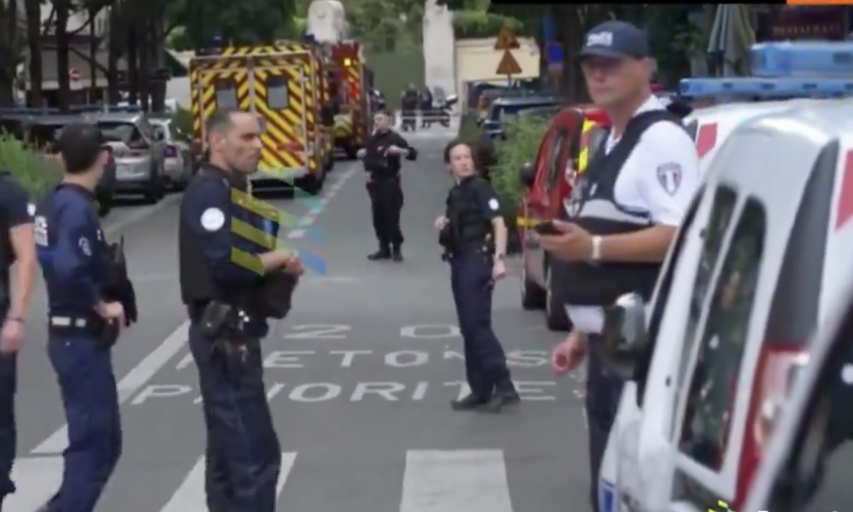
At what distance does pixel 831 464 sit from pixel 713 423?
513 millimetres

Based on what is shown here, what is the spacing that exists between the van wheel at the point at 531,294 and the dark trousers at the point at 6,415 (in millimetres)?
9269

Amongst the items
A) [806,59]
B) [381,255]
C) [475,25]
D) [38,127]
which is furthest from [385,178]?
[475,25]

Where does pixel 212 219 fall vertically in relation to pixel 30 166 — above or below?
above

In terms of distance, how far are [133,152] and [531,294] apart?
57.7 ft

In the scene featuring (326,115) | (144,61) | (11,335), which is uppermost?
(11,335)

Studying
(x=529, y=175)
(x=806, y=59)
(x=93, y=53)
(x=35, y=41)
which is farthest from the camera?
(x=93, y=53)

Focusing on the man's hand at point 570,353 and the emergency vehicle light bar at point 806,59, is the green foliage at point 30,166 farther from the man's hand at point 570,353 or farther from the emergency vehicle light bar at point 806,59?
the man's hand at point 570,353

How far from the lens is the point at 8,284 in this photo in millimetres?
8211

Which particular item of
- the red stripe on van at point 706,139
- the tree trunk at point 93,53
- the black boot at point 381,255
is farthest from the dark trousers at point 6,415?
the tree trunk at point 93,53

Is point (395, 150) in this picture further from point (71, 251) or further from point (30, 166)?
point (71, 251)

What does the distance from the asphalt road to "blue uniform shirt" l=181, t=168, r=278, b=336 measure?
53 cm

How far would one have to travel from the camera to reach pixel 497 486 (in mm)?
9672

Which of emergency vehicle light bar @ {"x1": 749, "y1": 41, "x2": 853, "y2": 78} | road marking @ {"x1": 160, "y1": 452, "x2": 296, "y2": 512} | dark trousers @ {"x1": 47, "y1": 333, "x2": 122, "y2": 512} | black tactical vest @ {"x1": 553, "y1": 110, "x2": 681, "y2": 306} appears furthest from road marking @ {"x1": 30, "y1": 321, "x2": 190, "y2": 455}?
black tactical vest @ {"x1": 553, "y1": 110, "x2": 681, "y2": 306}

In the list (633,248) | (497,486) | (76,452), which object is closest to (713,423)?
(633,248)
